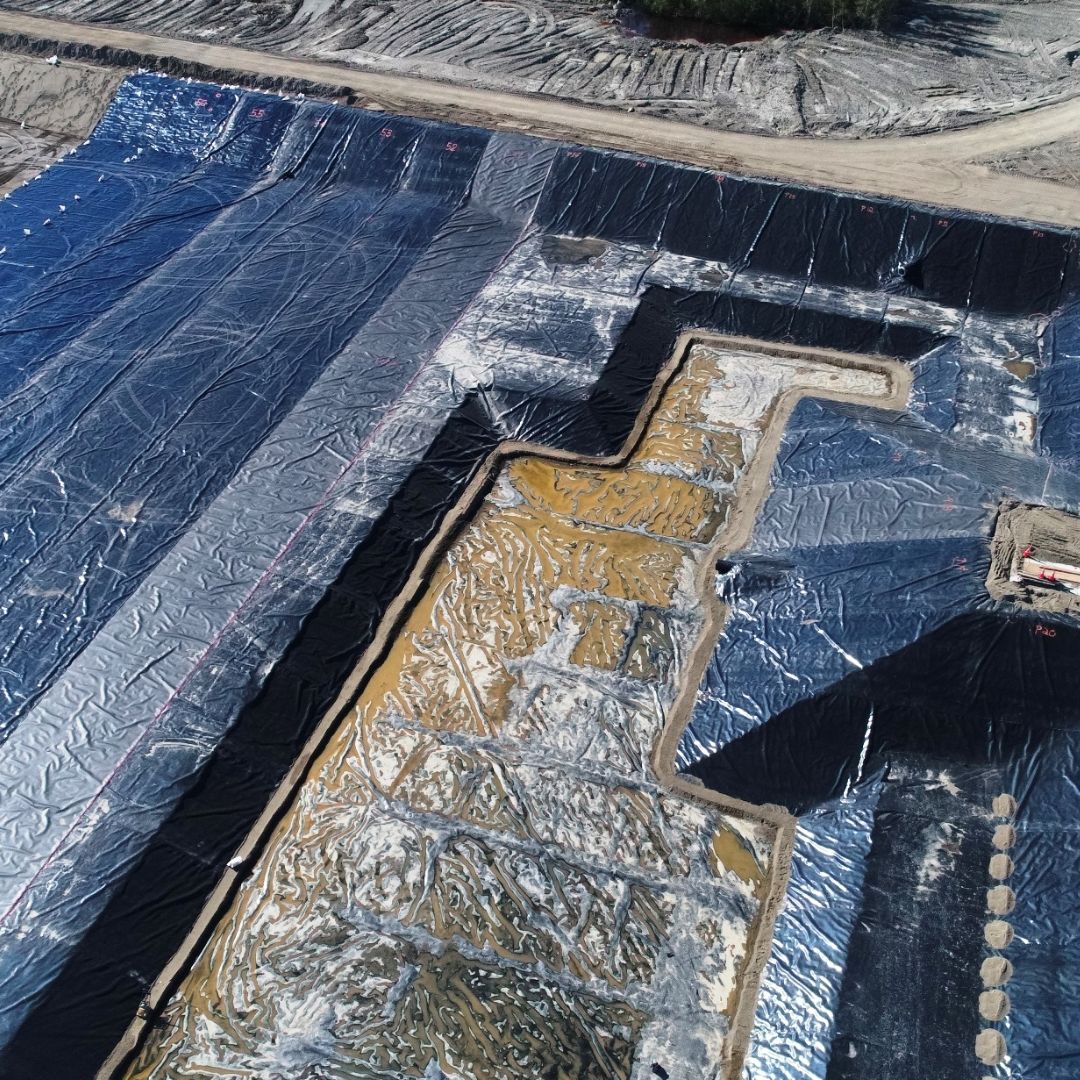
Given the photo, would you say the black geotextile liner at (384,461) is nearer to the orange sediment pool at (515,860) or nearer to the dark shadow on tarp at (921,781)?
the dark shadow on tarp at (921,781)

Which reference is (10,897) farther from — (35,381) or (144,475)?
(35,381)

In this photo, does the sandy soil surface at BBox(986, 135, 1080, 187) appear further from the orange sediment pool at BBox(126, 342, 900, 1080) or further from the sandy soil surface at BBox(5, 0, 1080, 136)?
the orange sediment pool at BBox(126, 342, 900, 1080)

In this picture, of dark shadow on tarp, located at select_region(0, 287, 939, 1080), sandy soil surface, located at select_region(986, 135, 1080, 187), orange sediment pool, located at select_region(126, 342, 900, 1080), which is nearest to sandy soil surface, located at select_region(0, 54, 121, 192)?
dark shadow on tarp, located at select_region(0, 287, 939, 1080)

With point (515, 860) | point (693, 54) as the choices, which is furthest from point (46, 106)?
point (515, 860)

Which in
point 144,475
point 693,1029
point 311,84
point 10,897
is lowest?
point 693,1029

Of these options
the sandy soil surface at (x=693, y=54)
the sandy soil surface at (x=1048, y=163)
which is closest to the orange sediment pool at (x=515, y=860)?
the sandy soil surface at (x=1048, y=163)

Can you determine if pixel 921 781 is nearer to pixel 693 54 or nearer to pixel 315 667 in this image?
pixel 315 667

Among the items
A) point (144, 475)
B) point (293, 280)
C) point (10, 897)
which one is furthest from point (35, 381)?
point (10, 897)
